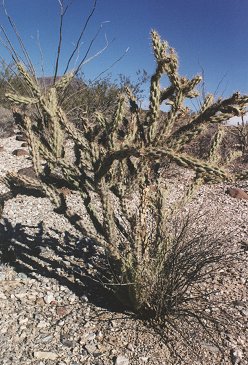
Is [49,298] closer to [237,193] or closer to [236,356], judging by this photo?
[236,356]

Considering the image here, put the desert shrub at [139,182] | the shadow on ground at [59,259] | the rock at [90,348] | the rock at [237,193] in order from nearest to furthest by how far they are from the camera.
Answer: the rock at [90,348], the desert shrub at [139,182], the shadow on ground at [59,259], the rock at [237,193]

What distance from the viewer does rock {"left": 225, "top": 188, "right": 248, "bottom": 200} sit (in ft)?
24.4

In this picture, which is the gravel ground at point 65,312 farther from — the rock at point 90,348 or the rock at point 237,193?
the rock at point 237,193

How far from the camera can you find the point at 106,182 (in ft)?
12.5

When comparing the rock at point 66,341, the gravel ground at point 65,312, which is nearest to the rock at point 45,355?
the gravel ground at point 65,312

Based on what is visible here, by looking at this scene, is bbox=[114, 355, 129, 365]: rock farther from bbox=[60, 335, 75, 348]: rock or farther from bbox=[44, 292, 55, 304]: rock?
bbox=[44, 292, 55, 304]: rock

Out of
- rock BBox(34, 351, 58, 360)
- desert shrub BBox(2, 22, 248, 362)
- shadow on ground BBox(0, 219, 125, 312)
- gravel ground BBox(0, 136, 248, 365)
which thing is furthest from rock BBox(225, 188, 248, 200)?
rock BBox(34, 351, 58, 360)

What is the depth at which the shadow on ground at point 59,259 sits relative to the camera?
13.2 ft

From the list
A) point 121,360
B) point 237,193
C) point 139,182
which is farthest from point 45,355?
point 237,193

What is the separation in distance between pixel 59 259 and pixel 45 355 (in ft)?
5.17

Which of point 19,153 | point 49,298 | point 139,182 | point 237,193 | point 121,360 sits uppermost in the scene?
point 139,182

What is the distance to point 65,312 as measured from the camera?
12.0 ft

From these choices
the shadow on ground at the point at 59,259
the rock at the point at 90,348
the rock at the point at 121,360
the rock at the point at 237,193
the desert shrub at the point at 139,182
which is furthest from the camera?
the rock at the point at 237,193

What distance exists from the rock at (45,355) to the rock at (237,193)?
5049mm
